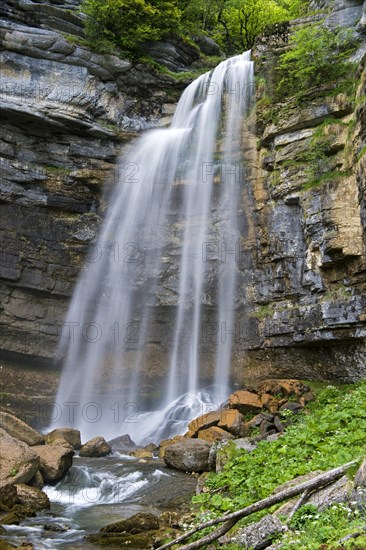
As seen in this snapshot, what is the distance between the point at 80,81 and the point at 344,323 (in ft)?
48.1

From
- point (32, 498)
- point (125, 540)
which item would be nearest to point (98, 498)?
point (32, 498)

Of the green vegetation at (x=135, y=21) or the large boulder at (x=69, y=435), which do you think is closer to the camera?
the large boulder at (x=69, y=435)

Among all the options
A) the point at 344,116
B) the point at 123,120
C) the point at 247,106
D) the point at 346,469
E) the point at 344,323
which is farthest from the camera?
the point at 123,120

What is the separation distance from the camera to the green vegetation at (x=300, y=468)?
444 cm

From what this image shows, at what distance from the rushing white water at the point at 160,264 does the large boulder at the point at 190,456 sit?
7163 mm

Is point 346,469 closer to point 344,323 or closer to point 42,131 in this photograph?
point 344,323

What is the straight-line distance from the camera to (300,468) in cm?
678

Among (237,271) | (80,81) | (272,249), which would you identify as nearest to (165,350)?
(237,271)

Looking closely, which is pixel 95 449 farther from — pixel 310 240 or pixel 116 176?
pixel 116 176

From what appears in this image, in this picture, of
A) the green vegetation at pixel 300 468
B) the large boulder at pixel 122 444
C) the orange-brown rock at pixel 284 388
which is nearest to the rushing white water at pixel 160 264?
the large boulder at pixel 122 444

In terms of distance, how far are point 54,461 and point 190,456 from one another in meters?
2.98

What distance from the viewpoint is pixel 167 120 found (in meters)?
22.4

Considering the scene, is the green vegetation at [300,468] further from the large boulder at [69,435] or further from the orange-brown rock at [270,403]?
the large boulder at [69,435]

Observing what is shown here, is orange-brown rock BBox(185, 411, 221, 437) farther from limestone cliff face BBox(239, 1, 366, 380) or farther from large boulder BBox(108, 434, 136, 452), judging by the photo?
limestone cliff face BBox(239, 1, 366, 380)
